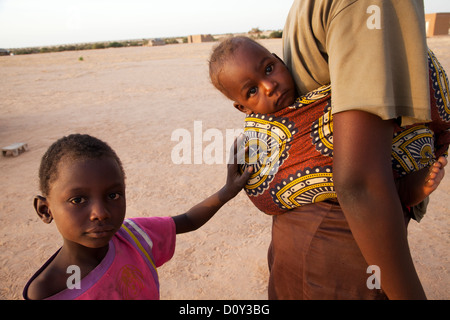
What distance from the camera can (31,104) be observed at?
385 inches

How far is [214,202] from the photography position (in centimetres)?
174

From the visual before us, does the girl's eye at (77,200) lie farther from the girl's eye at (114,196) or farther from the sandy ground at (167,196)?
the sandy ground at (167,196)

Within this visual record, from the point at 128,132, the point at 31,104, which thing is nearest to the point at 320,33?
the point at 128,132

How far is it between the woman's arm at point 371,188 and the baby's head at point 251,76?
0.38 metres

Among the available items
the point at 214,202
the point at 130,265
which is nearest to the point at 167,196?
the point at 214,202

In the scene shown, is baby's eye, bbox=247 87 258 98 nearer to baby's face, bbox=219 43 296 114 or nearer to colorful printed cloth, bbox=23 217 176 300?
baby's face, bbox=219 43 296 114

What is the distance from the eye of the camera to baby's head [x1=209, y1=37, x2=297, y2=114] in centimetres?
134

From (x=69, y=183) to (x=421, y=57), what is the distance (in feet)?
3.97

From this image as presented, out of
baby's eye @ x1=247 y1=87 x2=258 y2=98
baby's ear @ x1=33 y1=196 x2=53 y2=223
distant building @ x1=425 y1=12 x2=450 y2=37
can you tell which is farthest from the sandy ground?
distant building @ x1=425 y1=12 x2=450 y2=37

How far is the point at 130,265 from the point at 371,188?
3.18 feet

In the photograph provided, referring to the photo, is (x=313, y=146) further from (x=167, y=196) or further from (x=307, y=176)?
(x=167, y=196)

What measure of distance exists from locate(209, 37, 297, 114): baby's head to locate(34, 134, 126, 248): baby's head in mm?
617

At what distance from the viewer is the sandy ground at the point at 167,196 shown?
108 inches

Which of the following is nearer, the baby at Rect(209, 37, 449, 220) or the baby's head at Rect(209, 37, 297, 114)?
the baby at Rect(209, 37, 449, 220)
